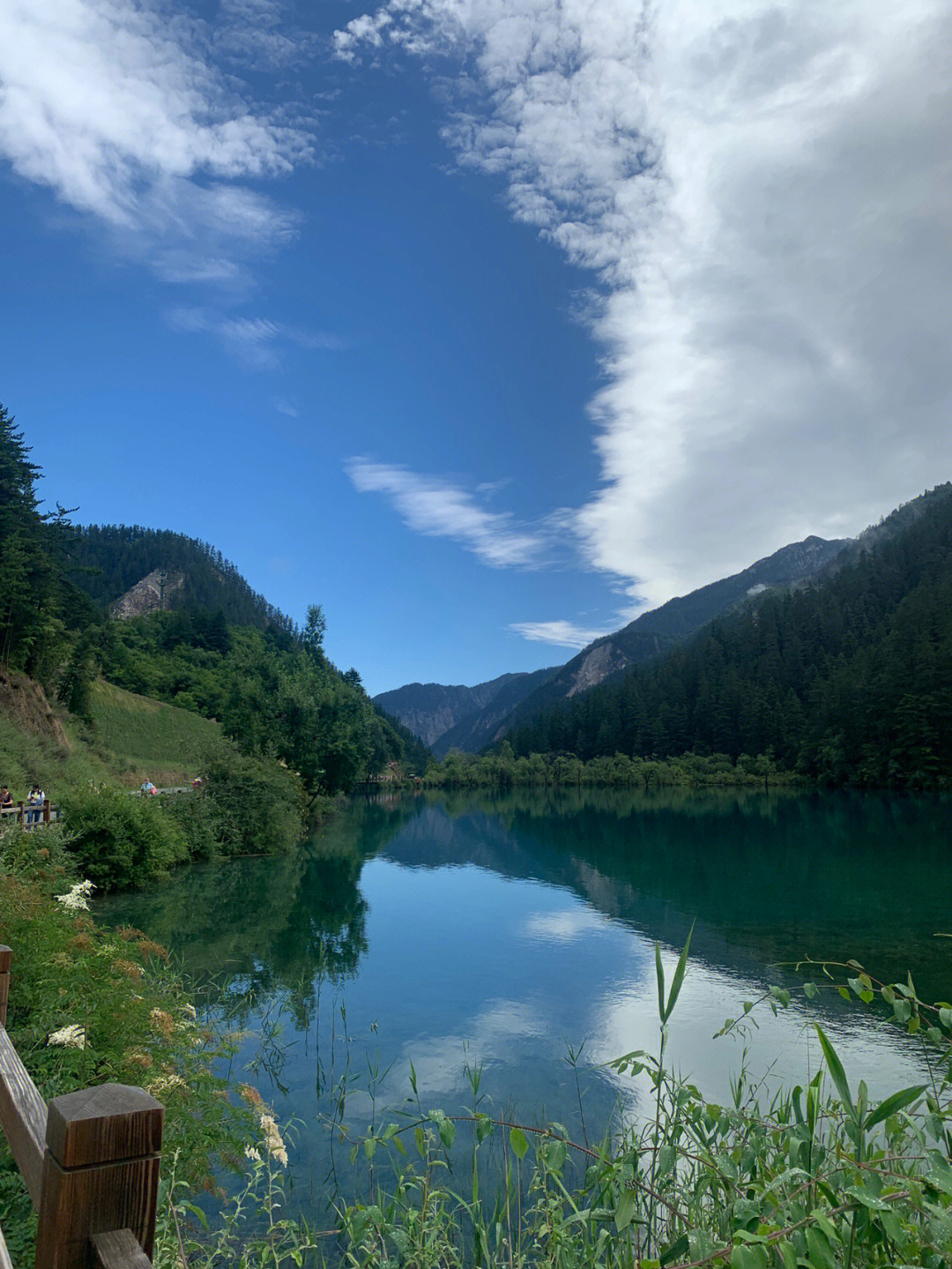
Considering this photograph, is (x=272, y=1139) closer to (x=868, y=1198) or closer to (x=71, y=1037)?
(x=71, y=1037)

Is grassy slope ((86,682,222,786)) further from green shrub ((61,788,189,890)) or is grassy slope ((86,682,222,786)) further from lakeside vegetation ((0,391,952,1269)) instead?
green shrub ((61,788,189,890))

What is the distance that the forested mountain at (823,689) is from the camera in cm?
7431

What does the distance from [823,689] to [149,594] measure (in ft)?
345

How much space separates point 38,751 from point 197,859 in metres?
7.02

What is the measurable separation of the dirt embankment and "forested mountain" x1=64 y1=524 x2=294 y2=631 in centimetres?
8585

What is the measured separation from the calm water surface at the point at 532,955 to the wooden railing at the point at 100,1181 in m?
3.50

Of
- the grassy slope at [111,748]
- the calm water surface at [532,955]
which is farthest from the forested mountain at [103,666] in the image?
the calm water surface at [532,955]

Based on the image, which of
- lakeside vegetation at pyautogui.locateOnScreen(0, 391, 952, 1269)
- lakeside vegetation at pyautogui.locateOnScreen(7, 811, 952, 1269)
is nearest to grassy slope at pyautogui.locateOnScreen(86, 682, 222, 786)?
lakeside vegetation at pyautogui.locateOnScreen(0, 391, 952, 1269)

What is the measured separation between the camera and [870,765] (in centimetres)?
7469

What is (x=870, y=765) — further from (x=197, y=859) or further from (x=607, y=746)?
(x=197, y=859)

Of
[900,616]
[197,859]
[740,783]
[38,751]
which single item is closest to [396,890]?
[197,859]

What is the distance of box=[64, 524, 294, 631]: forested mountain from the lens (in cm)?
13012

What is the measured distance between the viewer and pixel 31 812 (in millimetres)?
22109

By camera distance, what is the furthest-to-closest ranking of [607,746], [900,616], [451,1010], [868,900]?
[607,746] < [900,616] < [868,900] < [451,1010]
